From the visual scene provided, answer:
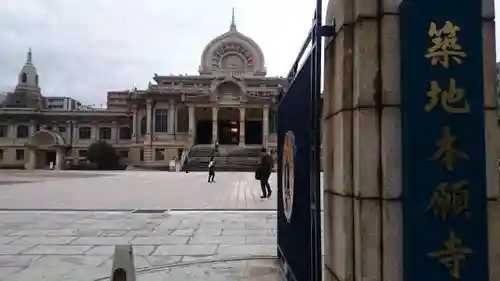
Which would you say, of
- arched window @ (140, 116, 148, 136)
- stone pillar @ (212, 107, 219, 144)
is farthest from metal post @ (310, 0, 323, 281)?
arched window @ (140, 116, 148, 136)

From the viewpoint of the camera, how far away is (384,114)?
242 centimetres

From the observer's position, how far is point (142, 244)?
270 inches

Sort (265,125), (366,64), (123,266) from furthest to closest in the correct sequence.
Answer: (265,125) → (123,266) → (366,64)

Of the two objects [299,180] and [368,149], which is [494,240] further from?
[299,180]

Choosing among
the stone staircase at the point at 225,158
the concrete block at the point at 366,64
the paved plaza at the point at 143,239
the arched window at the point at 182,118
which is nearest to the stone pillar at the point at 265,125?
the stone staircase at the point at 225,158

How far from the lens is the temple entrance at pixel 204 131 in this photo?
2314 inches

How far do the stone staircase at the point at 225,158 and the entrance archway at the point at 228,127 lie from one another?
20.5 feet

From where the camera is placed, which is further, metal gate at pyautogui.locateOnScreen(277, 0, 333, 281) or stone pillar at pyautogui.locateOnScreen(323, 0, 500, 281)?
metal gate at pyautogui.locateOnScreen(277, 0, 333, 281)

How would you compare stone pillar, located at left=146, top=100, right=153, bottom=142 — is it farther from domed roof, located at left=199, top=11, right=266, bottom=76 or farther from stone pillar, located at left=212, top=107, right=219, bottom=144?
domed roof, located at left=199, top=11, right=266, bottom=76

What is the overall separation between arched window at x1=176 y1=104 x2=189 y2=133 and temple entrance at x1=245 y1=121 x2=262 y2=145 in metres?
7.56

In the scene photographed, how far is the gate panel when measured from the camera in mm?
3326

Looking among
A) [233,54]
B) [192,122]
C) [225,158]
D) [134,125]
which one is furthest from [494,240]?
[233,54]

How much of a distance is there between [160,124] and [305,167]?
54.2 metres

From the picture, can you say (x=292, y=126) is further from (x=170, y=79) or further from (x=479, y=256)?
(x=170, y=79)
